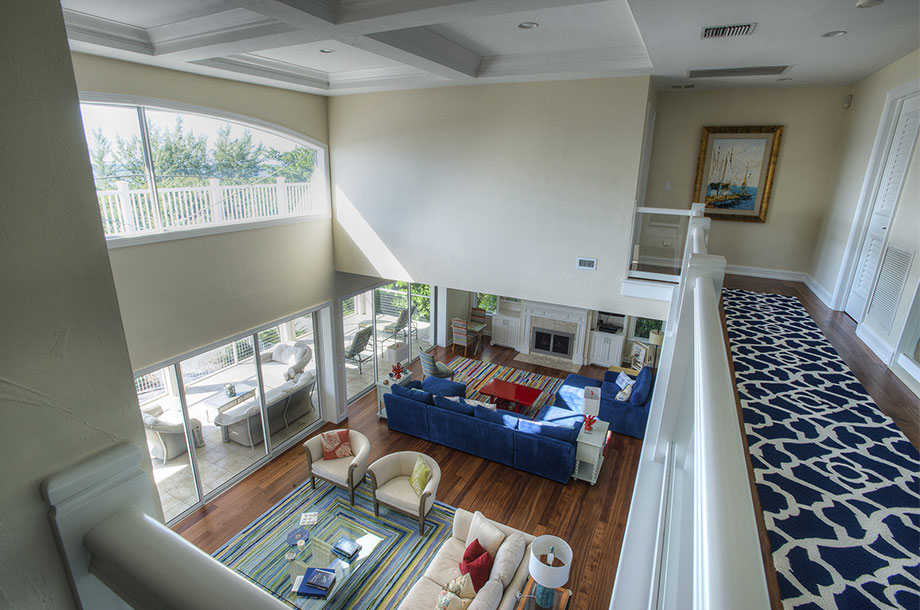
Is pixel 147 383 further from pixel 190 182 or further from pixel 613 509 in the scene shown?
pixel 613 509

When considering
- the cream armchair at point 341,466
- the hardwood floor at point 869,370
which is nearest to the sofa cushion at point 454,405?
the cream armchair at point 341,466

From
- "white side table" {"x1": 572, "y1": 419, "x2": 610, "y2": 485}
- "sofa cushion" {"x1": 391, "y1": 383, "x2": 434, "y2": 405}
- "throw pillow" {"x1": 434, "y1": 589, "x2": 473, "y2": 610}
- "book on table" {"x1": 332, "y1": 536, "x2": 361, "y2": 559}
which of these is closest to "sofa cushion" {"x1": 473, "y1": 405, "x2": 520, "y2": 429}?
"sofa cushion" {"x1": 391, "y1": 383, "x2": 434, "y2": 405}

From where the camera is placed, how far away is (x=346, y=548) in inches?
203

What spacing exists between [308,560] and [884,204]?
7.17 m

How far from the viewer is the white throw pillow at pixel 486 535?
15.6 feet

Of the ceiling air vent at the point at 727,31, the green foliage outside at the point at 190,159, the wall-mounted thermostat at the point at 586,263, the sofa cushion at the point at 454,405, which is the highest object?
the ceiling air vent at the point at 727,31

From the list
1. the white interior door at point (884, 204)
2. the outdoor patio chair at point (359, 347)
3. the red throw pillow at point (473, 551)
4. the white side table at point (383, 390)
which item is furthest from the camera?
the outdoor patio chair at point (359, 347)

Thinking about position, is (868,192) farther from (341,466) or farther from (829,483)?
(341,466)

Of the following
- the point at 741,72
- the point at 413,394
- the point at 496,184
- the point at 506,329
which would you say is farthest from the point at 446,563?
the point at 506,329

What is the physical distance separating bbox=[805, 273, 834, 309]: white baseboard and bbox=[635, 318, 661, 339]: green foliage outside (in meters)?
4.05

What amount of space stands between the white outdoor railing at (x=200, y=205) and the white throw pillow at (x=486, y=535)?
15.6 feet

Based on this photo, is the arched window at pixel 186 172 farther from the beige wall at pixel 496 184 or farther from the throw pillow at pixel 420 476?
the throw pillow at pixel 420 476

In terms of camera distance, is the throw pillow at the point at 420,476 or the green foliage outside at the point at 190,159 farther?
the throw pillow at the point at 420,476

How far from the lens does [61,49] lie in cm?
58
